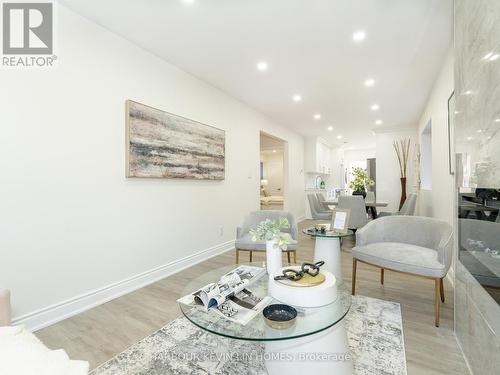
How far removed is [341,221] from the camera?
2600mm

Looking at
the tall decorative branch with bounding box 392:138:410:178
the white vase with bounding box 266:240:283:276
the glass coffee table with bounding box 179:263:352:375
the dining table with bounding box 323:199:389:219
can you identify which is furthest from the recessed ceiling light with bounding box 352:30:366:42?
the tall decorative branch with bounding box 392:138:410:178

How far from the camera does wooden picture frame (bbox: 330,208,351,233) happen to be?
2562 millimetres

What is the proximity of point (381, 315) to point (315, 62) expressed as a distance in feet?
9.15

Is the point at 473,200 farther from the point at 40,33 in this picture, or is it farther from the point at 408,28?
the point at 40,33

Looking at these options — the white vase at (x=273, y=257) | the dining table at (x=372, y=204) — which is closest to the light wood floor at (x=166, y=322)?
the white vase at (x=273, y=257)

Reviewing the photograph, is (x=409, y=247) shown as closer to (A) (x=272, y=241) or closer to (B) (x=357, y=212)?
(A) (x=272, y=241)

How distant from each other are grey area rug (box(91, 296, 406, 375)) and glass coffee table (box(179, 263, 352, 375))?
27cm

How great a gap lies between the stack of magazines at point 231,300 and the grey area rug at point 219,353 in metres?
0.44

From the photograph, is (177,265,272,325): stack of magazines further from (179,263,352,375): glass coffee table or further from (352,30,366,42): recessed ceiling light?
(352,30,366,42): recessed ceiling light

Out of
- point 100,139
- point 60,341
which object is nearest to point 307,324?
point 60,341

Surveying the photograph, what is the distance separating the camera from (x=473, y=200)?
4.74 feet

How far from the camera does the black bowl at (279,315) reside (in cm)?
114

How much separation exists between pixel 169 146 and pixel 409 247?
2.74 meters

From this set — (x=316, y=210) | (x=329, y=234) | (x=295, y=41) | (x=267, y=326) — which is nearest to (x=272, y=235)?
(x=267, y=326)
